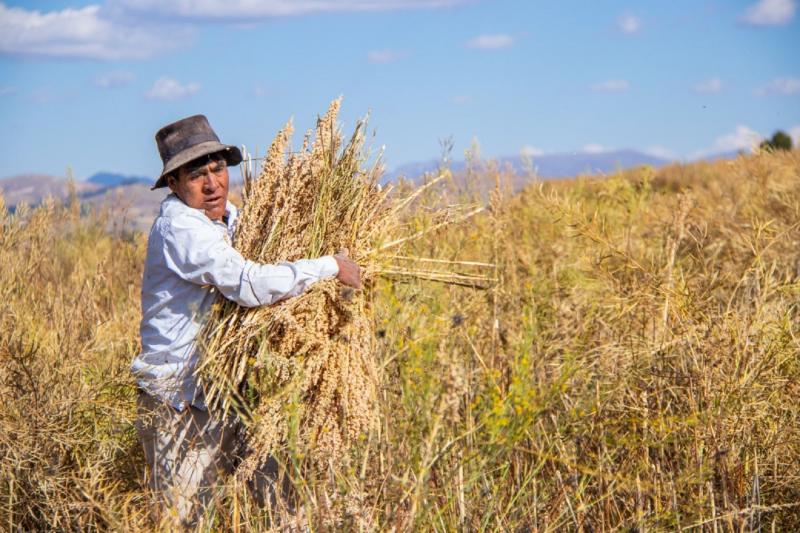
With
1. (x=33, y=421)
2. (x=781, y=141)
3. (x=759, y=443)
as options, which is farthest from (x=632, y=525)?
(x=781, y=141)

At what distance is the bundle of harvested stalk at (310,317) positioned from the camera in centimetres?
329

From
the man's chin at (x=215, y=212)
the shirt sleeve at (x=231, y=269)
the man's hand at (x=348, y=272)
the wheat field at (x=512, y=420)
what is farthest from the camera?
the man's chin at (x=215, y=212)

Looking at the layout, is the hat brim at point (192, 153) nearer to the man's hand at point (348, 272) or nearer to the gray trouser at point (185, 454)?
the man's hand at point (348, 272)

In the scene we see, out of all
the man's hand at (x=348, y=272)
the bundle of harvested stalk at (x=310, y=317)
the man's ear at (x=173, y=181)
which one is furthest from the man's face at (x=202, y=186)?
the man's hand at (x=348, y=272)

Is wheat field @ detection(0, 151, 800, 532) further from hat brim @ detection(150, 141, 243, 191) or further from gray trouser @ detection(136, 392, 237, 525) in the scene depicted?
hat brim @ detection(150, 141, 243, 191)

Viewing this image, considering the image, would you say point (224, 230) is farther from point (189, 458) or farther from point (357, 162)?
point (189, 458)

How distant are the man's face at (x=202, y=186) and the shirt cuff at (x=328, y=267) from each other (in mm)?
578

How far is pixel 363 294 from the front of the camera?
3547 mm

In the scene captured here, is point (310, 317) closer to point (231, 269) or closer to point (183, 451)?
point (231, 269)

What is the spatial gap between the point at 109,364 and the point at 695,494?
110 inches

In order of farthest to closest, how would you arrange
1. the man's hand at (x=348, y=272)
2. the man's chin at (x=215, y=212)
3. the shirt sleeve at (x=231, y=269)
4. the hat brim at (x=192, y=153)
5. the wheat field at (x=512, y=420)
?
the man's chin at (x=215, y=212), the hat brim at (x=192, y=153), the man's hand at (x=348, y=272), the shirt sleeve at (x=231, y=269), the wheat field at (x=512, y=420)

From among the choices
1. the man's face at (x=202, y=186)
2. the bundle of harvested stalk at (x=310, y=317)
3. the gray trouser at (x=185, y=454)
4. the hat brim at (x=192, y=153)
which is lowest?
the gray trouser at (x=185, y=454)

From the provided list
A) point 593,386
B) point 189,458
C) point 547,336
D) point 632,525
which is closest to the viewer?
point 632,525

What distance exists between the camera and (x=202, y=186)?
3.64m
